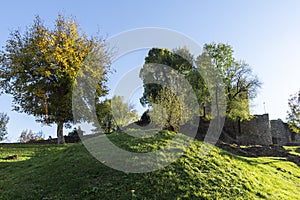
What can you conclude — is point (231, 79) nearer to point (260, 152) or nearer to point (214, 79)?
point (214, 79)

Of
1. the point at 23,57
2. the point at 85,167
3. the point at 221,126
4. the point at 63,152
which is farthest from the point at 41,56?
the point at 221,126

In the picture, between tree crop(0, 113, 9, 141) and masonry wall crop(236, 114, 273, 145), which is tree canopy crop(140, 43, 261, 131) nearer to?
masonry wall crop(236, 114, 273, 145)

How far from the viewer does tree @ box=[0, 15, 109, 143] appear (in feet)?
77.8

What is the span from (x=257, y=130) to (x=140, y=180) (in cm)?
3485

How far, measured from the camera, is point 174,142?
12.2m

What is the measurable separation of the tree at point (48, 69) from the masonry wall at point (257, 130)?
24402 mm

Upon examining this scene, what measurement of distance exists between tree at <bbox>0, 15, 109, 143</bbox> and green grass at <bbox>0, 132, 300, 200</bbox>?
12.5 meters

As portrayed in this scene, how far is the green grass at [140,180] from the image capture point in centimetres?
872

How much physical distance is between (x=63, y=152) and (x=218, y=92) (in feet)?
90.2

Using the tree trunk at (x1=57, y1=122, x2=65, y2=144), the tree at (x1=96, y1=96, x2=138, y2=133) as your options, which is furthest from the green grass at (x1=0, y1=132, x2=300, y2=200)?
the tree at (x1=96, y1=96, x2=138, y2=133)

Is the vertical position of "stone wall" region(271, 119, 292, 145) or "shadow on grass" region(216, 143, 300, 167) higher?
"stone wall" region(271, 119, 292, 145)

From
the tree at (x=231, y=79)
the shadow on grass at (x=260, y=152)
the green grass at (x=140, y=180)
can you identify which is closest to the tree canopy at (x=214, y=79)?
the tree at (x=231, y=79)

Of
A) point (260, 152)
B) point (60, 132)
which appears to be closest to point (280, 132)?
point (260, 152)

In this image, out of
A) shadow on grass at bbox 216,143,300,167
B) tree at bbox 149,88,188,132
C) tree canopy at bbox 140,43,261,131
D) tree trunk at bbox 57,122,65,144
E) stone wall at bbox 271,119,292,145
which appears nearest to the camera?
tree at bbox 149,88,188,132
